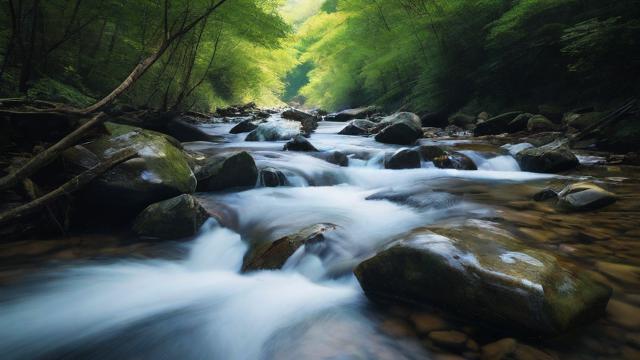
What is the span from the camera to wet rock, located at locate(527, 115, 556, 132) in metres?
8.52

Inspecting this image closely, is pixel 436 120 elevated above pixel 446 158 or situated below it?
above

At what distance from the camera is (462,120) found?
1116 cm

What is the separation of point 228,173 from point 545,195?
3654mm

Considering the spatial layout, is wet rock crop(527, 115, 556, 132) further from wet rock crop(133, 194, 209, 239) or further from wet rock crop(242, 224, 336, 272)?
wet rock crop(133, 194, 209, 239)

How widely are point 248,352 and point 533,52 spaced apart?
10510 millimetres

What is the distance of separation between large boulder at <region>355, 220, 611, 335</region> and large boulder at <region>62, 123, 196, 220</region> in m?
2.36

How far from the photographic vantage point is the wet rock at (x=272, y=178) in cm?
525

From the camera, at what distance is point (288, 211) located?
418 cm

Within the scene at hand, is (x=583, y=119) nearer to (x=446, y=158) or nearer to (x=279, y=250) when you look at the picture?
(x=446, y=158)

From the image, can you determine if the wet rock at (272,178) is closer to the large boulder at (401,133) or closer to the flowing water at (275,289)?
→ the flowing water at (275,289)

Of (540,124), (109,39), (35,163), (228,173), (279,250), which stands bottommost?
(279,250)

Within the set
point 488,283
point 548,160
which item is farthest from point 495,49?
point 488,283

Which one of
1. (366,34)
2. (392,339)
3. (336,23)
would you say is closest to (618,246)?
(392,339)

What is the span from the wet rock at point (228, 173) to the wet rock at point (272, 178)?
0.48 ft
